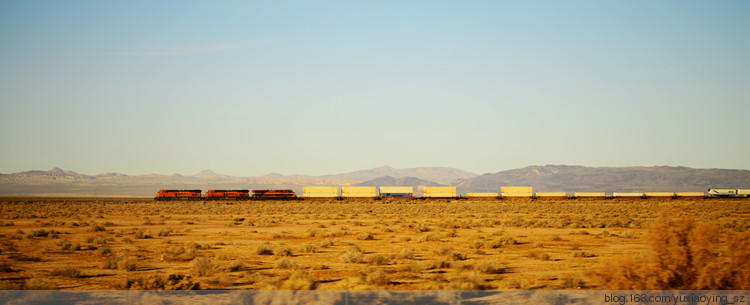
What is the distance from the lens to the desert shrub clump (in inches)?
473

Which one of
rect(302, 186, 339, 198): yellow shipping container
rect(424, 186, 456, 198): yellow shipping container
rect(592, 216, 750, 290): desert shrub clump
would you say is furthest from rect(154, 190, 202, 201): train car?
rect(592, 216, 750, 290): desert shrub clump

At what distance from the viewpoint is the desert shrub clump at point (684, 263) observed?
39.4ft

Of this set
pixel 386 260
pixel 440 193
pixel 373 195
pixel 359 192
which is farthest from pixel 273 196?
pixel 386 260

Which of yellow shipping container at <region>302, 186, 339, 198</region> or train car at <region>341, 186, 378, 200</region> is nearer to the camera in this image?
yellow shipping container at <region>302, 186, 339, 198</region>

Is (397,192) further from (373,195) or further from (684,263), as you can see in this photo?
(684,263)

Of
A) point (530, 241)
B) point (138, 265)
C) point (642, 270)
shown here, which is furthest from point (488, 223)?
point (642, 270)

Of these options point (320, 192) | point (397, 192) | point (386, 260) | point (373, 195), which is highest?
point (320, 192)

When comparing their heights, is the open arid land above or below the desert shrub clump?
below

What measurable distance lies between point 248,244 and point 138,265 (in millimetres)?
8581

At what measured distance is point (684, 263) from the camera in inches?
483

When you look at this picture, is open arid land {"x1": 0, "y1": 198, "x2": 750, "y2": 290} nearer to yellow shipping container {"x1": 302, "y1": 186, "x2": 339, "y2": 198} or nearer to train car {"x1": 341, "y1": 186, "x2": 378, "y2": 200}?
yellow shipping container {"x1": 302, "y1": 186, "x2": 339, "y2": 198}

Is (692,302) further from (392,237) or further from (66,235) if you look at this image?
(66,235)

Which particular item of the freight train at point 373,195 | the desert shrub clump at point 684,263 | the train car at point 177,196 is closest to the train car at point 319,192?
the freight train at point 373,195

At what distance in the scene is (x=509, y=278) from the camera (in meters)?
19.0
